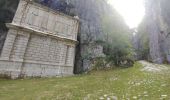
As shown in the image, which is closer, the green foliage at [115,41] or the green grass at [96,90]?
the green grass at [96,90]

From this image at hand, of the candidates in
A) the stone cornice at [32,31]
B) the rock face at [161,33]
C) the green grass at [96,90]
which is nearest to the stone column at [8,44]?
the stone cornice at [32,31]

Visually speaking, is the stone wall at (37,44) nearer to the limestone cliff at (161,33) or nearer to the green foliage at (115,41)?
the green foliage at (115,41)

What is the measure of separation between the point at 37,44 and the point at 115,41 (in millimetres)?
16992

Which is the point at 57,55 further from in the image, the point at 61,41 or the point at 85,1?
the point at 85,1

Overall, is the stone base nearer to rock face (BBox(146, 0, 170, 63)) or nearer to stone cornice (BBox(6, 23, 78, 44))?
stone cornice (BBox(6, 23, 78, 44))

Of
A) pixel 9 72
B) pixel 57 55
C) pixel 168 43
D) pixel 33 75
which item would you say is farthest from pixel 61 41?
pixel 168 43

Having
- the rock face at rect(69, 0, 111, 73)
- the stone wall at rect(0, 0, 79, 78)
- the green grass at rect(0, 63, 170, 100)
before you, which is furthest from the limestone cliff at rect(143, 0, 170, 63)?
the green grass at rect(0, 63, 170, 100)

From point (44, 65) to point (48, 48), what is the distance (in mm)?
2866

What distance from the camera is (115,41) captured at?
113ft

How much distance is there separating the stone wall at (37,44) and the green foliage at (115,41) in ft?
26.8

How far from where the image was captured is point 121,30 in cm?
3903

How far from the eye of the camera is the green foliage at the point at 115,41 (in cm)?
3178

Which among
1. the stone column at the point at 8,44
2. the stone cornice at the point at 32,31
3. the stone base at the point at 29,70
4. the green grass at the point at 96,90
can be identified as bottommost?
the green grass at the point at 96,90

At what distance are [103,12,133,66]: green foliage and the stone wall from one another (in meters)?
8.18
